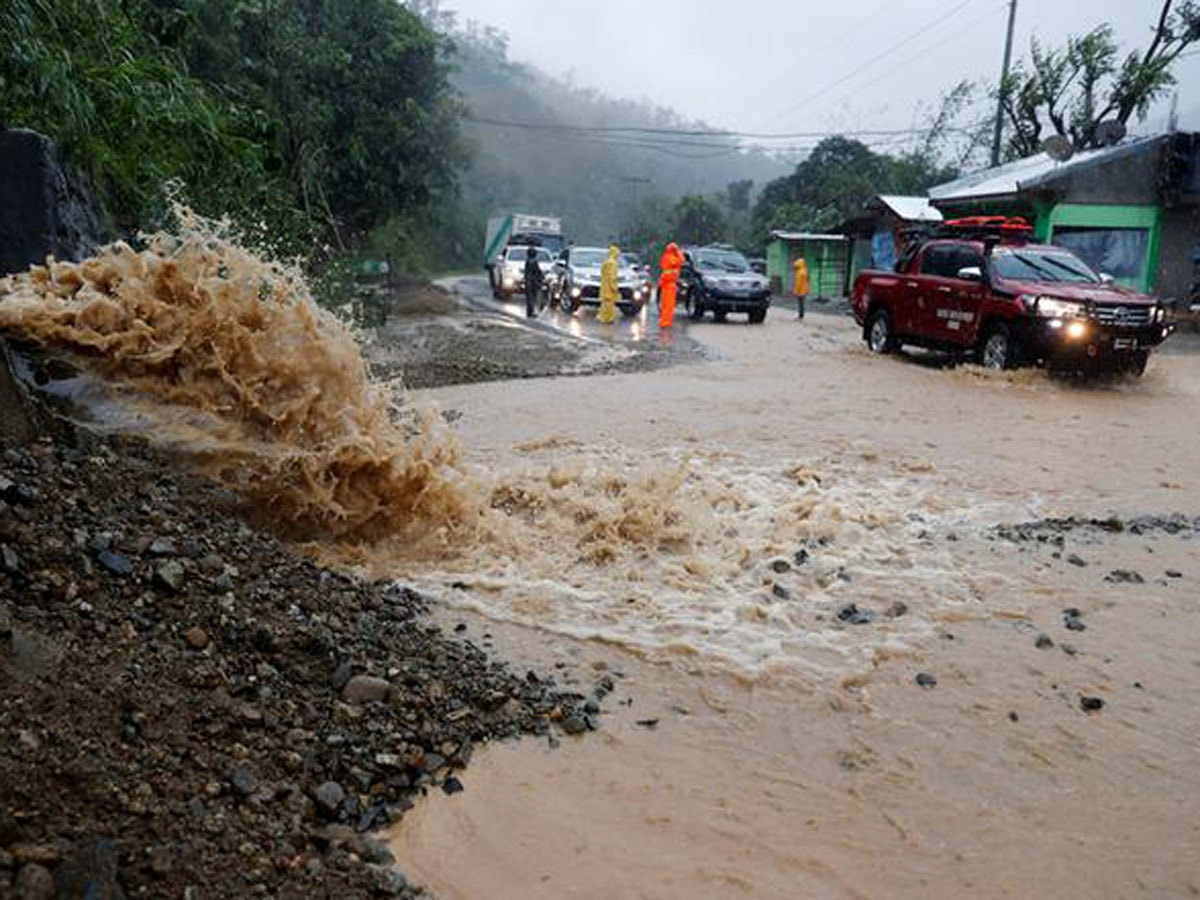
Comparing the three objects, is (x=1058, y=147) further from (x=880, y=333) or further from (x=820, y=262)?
(x=820, y=262)

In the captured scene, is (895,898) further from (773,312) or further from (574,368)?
(773,312)

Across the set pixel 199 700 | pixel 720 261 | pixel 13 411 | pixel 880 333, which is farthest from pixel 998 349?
pixel 720 261

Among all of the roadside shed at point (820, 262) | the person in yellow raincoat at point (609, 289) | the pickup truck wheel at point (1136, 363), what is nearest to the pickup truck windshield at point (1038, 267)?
the pickup truck wheel at point (1136, 363)

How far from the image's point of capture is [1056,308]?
1177cm

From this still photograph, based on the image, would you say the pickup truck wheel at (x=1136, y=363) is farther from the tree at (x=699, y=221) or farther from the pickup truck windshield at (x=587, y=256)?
the tree at (x=699, y=221)

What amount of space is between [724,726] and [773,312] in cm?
2533

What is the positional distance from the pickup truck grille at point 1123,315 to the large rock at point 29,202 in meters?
11.1

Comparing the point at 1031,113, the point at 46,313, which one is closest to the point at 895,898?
the point at 46,313

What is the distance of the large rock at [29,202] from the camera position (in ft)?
22.8

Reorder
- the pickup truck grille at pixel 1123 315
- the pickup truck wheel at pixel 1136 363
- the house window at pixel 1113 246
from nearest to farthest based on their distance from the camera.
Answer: the pickup truck grille at pixel 1123 315, the pickup truck wheel at pixel 1136 363, the house window at pixel 1113 246

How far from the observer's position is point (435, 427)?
6.32 metres

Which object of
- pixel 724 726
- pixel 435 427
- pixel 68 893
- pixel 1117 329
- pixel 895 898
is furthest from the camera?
pixel 1117 329

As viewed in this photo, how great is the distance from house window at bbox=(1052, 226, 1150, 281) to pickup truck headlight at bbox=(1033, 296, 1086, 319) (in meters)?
11.9

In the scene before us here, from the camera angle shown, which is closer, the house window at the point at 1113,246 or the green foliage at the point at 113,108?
the green foliage at the point at 113,108
